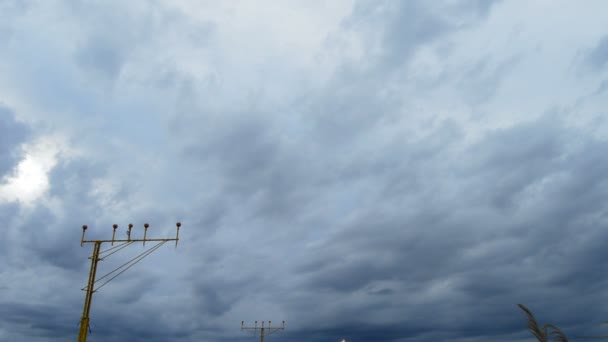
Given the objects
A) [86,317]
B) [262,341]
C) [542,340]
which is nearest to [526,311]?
[542,340]

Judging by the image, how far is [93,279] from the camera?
135 ft

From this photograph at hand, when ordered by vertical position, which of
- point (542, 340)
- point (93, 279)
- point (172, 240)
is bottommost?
point (542, 340)

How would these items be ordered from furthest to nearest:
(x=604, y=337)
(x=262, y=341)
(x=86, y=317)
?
1. (x=262, y=341)
2. (x=86, y=317)
3. (x=604, y=337)

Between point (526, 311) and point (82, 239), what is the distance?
42.0m

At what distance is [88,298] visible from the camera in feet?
131

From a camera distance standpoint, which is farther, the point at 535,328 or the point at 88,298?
the point at 88,298

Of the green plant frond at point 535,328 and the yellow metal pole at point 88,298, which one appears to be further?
the yellow metal pole at point 88,298

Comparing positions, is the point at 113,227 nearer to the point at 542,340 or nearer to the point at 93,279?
the point at 93,279

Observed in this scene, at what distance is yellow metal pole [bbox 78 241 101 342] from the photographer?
127 feet

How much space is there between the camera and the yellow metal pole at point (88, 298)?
127ft

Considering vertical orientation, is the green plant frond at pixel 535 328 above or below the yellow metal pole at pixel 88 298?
below

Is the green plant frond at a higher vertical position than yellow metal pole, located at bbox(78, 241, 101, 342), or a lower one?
lower

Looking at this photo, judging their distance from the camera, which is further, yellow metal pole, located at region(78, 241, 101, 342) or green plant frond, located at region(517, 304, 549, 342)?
yellow metal pole, located at region(78, 241, 101, 342)

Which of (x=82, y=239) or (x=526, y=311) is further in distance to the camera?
(x=82, y=239)
